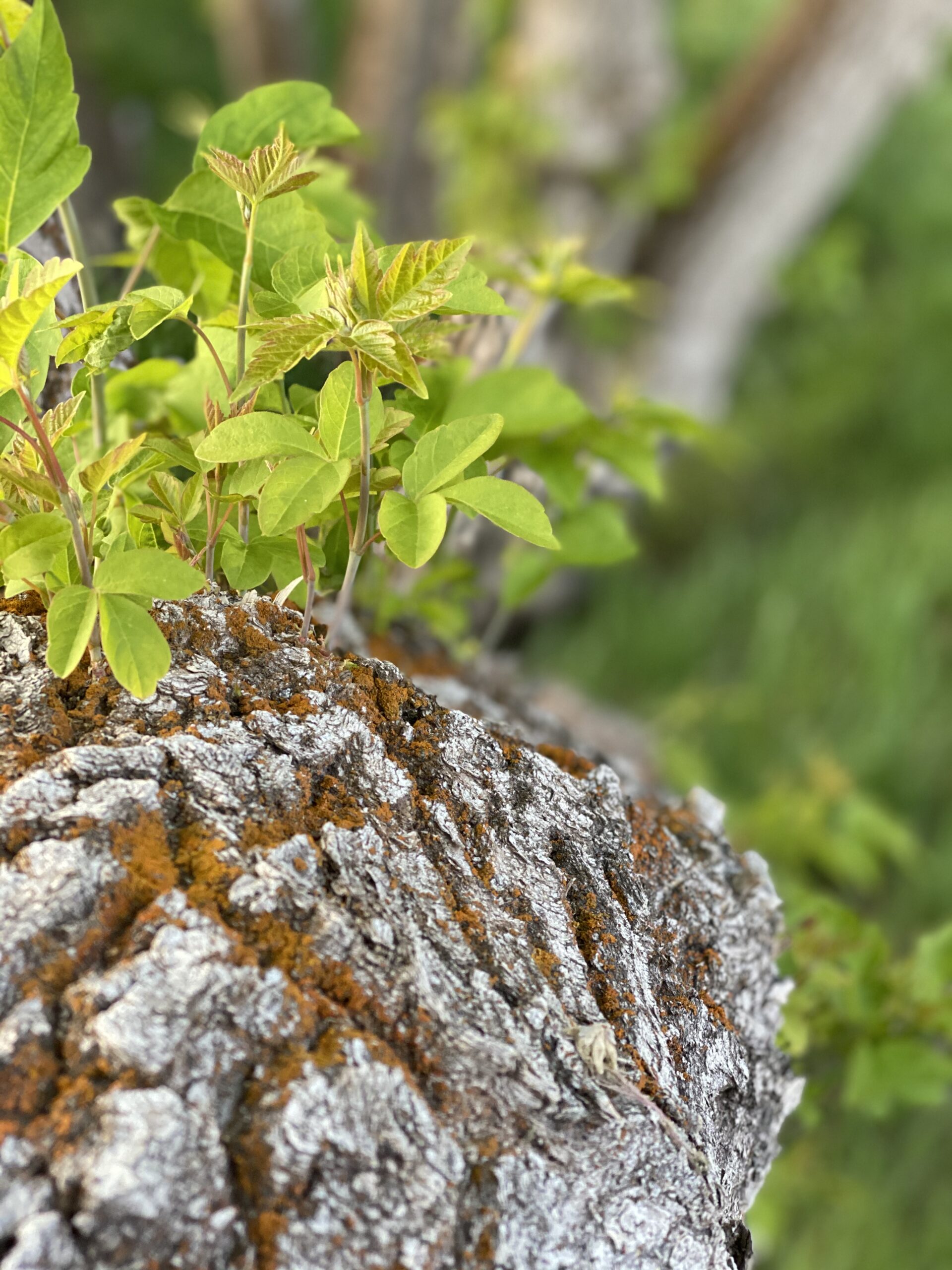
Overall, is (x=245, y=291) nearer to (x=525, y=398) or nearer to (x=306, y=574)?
(x=306, y=574)

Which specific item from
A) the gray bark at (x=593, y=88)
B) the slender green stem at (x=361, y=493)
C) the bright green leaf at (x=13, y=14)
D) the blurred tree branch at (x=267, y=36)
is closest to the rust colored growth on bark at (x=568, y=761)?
the slender green stem at (x=361, y=493)

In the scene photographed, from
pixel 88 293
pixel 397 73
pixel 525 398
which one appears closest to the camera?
pixel 88 293

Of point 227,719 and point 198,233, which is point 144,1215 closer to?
point 227,719

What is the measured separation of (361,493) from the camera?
51 centimetres

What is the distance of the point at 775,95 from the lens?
2.41m

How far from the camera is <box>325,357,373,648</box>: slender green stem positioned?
464 millimetres

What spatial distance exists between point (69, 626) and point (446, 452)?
8.2 inches

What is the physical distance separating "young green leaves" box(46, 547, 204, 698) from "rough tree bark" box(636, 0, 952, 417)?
2461 millimetres

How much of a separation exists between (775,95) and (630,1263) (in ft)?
8.74

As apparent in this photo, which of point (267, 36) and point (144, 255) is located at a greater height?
point (267, 36)

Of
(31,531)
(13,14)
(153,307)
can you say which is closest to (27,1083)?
(31,531)

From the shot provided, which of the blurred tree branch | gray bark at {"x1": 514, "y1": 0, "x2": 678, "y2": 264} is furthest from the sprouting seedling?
the blurred tree branch

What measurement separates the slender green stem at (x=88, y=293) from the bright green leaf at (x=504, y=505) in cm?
21

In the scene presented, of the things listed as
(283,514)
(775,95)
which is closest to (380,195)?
(775,95)
